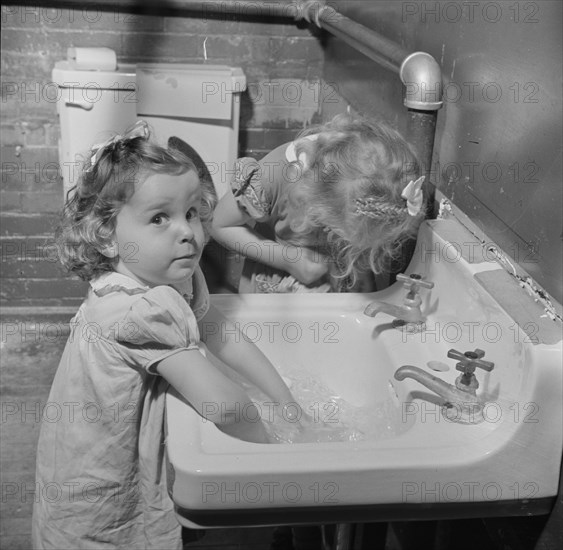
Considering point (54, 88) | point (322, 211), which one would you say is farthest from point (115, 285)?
point (54, 88)

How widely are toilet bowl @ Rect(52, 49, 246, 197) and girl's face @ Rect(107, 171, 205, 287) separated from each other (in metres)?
1.28

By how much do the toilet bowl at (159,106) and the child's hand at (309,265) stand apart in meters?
0.89

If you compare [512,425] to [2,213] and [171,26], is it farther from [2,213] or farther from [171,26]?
[2,213]

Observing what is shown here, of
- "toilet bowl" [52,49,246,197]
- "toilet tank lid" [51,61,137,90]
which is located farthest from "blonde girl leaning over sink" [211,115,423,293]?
"toilet tank lid" [51,61,137,90]

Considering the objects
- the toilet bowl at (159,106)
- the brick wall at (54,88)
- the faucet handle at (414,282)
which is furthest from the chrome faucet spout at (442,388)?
the brick wall at (54,88)

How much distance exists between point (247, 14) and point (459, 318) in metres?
1.80

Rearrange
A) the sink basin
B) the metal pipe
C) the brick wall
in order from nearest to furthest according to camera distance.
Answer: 1. the sink basin
2. the metal pipe
3. the brick wall

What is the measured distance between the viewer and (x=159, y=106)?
8.29ft

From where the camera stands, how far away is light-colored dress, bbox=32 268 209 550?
1.16 metres

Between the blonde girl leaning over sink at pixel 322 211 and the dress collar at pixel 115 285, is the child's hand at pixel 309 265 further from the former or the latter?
the dress collar at pixel 115 285

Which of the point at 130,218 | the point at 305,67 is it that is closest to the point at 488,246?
the point at 130,218

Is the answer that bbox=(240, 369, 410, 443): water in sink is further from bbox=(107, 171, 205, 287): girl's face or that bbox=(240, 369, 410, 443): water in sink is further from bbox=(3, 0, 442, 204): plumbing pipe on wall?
bbox=(3, 0, 442, 204): plumbing pipe on wall

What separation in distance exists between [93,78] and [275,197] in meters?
1.07

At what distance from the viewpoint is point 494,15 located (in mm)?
1268
